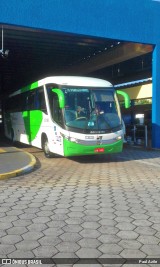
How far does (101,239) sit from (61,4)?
11622mm

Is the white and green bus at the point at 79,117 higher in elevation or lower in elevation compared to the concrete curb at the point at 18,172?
higher

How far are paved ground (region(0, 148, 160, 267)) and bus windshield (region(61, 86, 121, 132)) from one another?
199cm

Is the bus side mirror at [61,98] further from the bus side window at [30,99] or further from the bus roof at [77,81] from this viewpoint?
the bus side window at [30,99]

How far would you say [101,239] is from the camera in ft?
14.0

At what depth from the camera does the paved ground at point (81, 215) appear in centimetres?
397

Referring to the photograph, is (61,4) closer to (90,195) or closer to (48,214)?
(90,195)

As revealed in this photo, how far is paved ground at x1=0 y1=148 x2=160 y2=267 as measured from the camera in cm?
397

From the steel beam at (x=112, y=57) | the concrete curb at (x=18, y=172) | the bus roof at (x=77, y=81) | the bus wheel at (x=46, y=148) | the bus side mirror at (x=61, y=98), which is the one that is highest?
the steel beam at (x=112, y=57)

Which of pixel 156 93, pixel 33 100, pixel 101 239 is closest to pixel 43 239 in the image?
pixel 101 239

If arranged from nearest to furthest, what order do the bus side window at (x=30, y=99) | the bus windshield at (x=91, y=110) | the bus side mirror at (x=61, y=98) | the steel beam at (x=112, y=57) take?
the bus side mirror at (x=61, y=98), the bus windshield at (x=91, y=110), the bus side window at (x=30, y=99), the steel beam at (x=112, y=57)

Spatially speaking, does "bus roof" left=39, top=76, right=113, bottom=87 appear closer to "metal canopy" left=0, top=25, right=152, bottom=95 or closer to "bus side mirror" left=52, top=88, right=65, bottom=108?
"bus side mirror" left=52, top=88, right=65, bottom=108

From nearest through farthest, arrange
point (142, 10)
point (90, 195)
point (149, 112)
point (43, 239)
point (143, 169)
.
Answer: point (43, 239) → point (90, 195) → point (143, 169) → point (142, 10) → point (149, 112)

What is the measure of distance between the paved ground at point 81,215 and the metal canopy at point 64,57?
805cm

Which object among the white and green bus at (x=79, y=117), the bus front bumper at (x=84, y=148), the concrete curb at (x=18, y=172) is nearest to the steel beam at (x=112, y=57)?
the white and green bus at (x=79, y=117)
